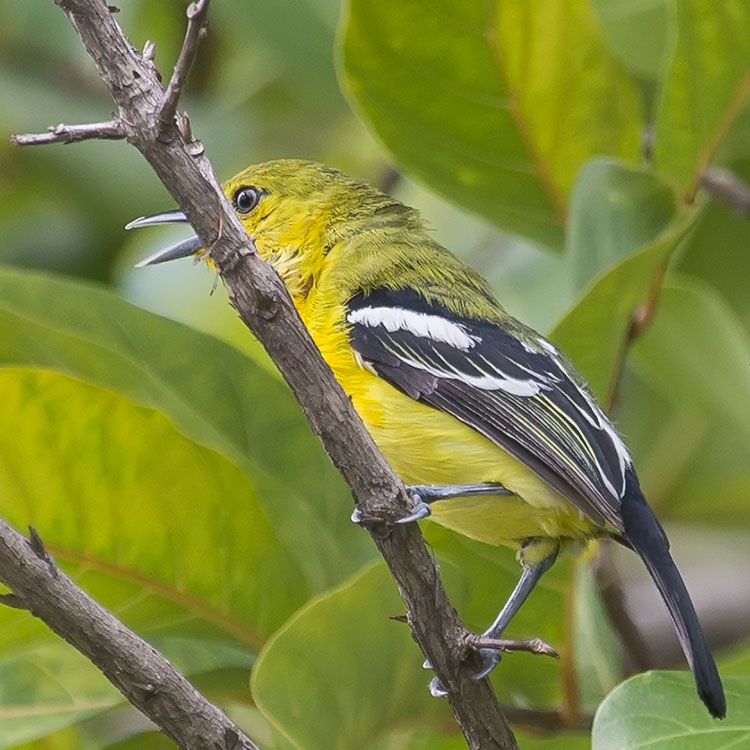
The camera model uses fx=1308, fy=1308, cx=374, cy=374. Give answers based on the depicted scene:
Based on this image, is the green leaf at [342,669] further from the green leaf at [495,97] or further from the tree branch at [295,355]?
the green leaf at [495,97]

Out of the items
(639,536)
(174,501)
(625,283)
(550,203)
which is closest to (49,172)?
(550,203)

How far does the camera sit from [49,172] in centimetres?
418

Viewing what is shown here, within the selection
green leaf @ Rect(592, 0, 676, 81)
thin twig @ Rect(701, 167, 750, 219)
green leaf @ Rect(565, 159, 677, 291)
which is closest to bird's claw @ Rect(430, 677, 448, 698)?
green leaf @ Rect(565, 159, 677, 291)

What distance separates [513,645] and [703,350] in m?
1.39

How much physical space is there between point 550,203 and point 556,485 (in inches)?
49.7

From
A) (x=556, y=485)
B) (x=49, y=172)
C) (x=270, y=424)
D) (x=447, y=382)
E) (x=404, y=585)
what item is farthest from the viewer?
(x=49, y=172)

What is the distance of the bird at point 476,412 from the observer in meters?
2.31

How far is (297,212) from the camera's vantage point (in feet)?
10.3

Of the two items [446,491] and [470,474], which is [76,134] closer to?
[446,491]

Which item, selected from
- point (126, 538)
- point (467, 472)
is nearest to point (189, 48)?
point (467, 472)

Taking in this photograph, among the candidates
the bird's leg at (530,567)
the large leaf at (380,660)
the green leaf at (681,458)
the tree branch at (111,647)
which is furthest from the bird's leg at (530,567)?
the green leaf at (681,458)

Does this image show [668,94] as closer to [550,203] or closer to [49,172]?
[550,203]

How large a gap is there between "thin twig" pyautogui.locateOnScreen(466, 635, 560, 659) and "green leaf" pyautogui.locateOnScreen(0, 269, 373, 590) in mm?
739

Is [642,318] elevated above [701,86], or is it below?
below
